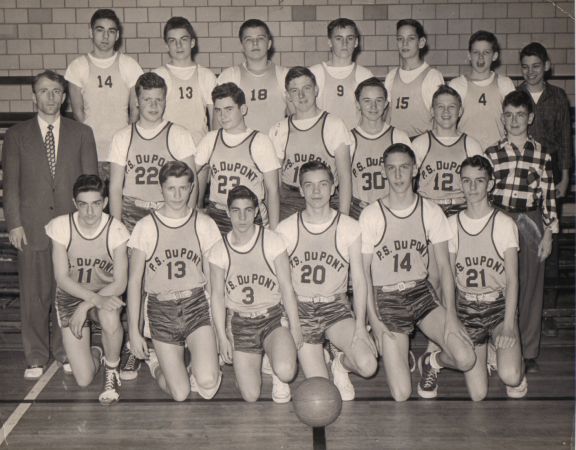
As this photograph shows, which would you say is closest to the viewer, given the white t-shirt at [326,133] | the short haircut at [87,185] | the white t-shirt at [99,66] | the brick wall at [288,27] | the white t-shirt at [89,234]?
the short haircut at [87,185]

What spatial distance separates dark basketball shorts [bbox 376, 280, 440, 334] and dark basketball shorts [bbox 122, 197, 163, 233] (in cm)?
170

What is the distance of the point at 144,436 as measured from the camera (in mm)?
4684

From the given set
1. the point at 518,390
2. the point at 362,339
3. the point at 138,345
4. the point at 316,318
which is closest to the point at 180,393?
the point at 138,345

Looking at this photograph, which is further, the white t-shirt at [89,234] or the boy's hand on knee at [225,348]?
the white t-shirt at [89,234]

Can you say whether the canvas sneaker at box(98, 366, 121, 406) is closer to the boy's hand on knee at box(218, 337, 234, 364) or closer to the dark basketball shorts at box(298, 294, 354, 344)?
the boy's hand on knee at box(218, 337, 234, 364)

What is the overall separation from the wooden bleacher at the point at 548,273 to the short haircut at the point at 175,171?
2391 mm

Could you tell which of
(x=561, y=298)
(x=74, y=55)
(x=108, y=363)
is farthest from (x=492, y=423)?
(x=74, y=55)

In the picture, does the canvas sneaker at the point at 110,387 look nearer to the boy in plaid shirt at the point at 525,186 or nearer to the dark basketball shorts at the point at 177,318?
the dark basketball shorts at the point at 177,318

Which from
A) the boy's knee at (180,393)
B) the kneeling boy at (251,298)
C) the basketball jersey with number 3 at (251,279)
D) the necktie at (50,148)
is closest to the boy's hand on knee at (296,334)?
the kneeling boy at (251,298)

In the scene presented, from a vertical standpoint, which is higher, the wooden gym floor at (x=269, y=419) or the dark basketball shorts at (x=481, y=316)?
the dark basketball shorts at (x=481, y=316)

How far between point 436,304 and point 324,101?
6.04 ft

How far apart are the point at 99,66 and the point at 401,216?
2.61 meters

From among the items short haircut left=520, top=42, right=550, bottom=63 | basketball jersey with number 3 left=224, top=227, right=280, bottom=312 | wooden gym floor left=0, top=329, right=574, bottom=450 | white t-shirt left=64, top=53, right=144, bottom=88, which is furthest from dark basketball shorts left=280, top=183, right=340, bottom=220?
short haircut left=520, top=42, right=550, bottom=63

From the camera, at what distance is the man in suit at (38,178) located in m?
5.74
